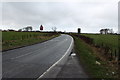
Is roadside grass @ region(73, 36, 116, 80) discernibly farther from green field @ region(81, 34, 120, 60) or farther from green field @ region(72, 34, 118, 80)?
green field @ region(81, 34, 120, 60)

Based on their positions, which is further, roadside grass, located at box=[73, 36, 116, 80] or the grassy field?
the grassy field

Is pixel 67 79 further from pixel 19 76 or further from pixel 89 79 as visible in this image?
pixel 19 76

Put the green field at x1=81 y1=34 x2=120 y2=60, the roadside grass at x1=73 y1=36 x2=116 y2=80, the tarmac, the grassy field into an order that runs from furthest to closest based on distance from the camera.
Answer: the grassy field
the green field at x1=81 y1=34 x2=120 y2=60
the roadside grass at x1=73 y1=36 x2=116 y2=80
the tarmac

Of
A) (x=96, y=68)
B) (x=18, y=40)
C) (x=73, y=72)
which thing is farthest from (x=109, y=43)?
(x=73, y=72)

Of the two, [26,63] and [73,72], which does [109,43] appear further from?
[73,72]

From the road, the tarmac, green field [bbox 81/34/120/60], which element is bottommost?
the tarmac

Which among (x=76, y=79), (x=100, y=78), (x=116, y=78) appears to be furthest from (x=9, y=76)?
(x=116, y=78)

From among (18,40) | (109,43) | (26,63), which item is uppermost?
(18,40)

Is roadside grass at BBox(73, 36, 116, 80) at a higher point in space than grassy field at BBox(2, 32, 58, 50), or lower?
lower

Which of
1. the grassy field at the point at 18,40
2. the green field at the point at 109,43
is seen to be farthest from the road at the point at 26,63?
the grassy field at the point at 18,40

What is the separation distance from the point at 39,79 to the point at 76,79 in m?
1.69

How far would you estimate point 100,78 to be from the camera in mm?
9984

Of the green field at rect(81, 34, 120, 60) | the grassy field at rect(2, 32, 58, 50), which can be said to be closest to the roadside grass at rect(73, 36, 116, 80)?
the green field at rect(81, 34, 120, 60)

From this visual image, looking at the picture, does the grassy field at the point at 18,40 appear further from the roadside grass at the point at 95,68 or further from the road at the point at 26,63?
the roadside grass at the point at 95,68
